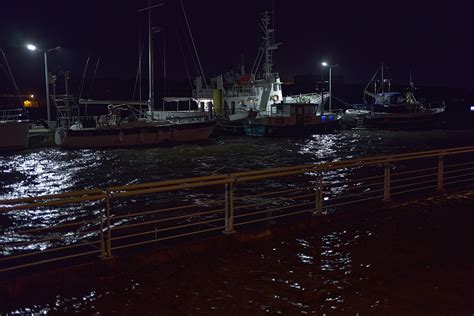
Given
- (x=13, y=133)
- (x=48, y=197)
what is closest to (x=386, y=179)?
(x=48, y=197)

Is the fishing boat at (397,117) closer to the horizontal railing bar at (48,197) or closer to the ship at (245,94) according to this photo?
the ship at (245,94)

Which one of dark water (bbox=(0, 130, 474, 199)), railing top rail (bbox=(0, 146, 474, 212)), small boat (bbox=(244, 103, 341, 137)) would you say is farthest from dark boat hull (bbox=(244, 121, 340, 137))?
railing top rail (bbox=(0, 146, 474, 212))

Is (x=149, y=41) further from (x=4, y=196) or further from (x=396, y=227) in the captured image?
(x=396, y=227)

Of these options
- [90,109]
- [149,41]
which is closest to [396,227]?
[149,41]

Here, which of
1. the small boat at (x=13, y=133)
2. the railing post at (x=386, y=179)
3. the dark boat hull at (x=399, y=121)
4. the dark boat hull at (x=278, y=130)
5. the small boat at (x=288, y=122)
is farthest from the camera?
the dark boat hull at (x=399, y=121)

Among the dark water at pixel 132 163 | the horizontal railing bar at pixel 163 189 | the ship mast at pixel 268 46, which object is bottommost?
the dark water at pixel 132 163

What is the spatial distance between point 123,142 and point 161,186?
28.4 meters

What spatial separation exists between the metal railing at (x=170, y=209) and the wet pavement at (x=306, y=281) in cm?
62

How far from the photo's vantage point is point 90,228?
9688 mm

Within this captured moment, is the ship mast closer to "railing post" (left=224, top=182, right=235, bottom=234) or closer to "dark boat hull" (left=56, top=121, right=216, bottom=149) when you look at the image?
"dark boat hull" (left=56, top=121, right=216, bottom=149)

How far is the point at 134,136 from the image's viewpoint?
33.4 m

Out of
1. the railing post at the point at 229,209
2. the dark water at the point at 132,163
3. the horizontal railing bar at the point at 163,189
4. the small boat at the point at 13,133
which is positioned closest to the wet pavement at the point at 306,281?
the railing post at the point at 229,209

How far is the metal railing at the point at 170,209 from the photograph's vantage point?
5.49 metres

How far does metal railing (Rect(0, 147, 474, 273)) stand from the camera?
216 inches
